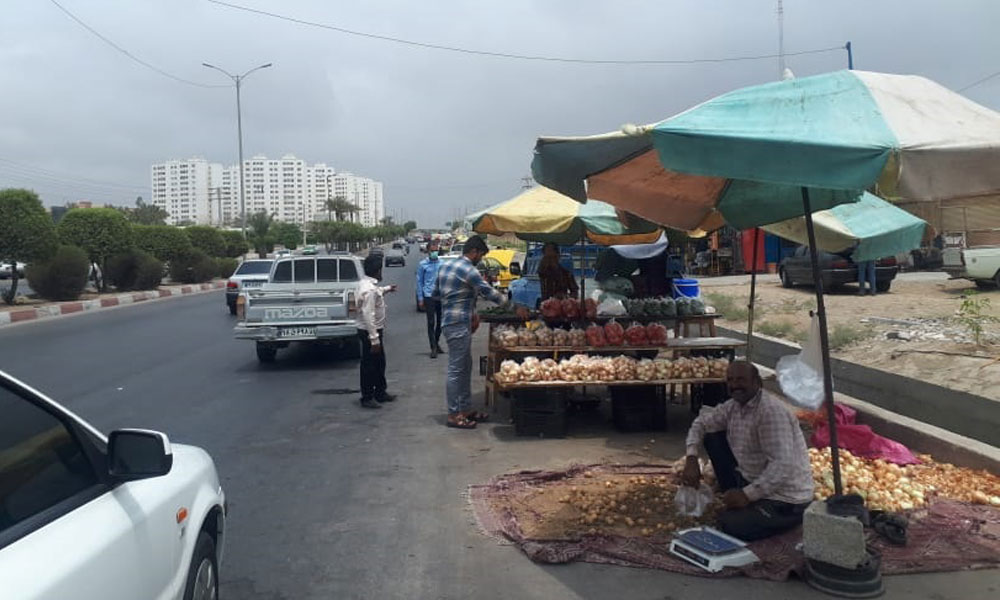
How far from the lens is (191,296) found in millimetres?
31594

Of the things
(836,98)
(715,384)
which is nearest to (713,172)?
(836,98)

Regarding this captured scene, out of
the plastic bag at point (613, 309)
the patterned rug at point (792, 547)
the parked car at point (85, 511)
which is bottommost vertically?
the patterned rug at point (792, 547)

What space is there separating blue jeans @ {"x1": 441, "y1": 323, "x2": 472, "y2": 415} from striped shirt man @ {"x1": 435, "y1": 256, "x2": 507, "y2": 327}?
3.6 inches

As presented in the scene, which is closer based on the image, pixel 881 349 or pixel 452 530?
pixel 452 530

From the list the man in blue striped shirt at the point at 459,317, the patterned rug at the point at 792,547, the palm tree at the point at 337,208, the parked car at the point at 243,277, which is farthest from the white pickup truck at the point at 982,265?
the palm tree at the point at 337,208

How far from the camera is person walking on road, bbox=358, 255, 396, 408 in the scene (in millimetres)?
8812

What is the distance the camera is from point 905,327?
12.6 m

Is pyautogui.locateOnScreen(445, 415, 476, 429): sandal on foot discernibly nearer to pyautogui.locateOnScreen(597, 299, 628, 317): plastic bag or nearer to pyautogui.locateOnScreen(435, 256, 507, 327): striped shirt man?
pyautogui.locateOnScreen(435, 256, 507, 327): striped shirt man

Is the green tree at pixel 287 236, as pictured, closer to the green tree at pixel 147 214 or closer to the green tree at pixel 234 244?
the green tree at pixel 147 214

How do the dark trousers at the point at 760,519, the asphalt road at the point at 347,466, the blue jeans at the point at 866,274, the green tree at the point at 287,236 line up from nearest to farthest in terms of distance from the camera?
the asphalt road at the point at 347,466 < the dark trousers at the point at 760,519 < the blue jeans at the point at 866,274 < the green tree at the point at 287,236

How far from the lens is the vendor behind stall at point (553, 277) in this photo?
10.4 meters

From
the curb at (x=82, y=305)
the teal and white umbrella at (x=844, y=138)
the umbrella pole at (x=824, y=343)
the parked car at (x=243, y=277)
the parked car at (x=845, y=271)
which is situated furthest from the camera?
the parked car at (x=243, y=277)

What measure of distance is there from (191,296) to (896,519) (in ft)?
102

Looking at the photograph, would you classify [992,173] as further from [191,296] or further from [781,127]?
[191,296]
